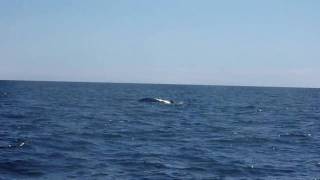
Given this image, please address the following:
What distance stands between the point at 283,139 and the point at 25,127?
60.6 ft

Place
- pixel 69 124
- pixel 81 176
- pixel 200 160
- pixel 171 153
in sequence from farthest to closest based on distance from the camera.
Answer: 1. pixel 69 124
2. pixel 171 153
3. pixel 200 160
4. pixel 81 176

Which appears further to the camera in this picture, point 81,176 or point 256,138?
point 256,138

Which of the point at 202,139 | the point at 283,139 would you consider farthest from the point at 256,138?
the point at 202,139

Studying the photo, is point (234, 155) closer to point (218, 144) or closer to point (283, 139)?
point (218, 144)

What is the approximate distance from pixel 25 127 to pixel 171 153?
14653mm

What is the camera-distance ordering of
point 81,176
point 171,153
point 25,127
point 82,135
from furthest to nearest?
point 25,127 < point 82,135 < point 171,153 < point 81,176

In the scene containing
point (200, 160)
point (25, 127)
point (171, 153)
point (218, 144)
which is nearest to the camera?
point (200, 160)

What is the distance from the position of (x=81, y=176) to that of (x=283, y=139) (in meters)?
18.3

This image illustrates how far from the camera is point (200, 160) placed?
81.8 ft

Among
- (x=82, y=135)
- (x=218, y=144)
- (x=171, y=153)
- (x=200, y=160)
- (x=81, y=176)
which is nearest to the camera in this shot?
(x=81, y=176)

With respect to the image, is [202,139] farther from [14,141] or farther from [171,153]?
[14,141]

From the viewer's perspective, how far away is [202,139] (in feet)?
110

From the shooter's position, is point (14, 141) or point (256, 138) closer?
point (14, 141)

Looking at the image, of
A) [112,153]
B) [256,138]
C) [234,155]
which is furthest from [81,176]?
[256,138]
